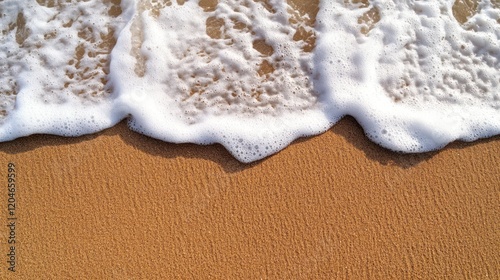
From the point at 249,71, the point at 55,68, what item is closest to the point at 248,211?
the point at 249,71

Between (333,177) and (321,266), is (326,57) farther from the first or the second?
(321,266)

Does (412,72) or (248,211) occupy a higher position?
(412,72)

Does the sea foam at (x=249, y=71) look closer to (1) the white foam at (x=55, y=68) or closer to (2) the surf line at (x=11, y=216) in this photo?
(1) the white foam at (x=55, y=68)

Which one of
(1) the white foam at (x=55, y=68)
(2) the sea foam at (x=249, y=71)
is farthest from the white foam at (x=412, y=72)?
(1) the white foam at (x=55, y=68)

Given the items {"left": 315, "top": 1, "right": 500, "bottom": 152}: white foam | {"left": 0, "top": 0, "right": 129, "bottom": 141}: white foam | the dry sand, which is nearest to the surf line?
the dry sand

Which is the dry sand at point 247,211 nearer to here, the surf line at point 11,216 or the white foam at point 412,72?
the surf line at point 11,216

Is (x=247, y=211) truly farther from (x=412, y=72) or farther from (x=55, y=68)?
(x=55, y=68)

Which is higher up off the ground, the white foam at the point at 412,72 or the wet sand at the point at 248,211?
the white foam at the point at 412,72

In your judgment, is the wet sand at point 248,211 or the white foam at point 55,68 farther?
the white foam at point 55,68
